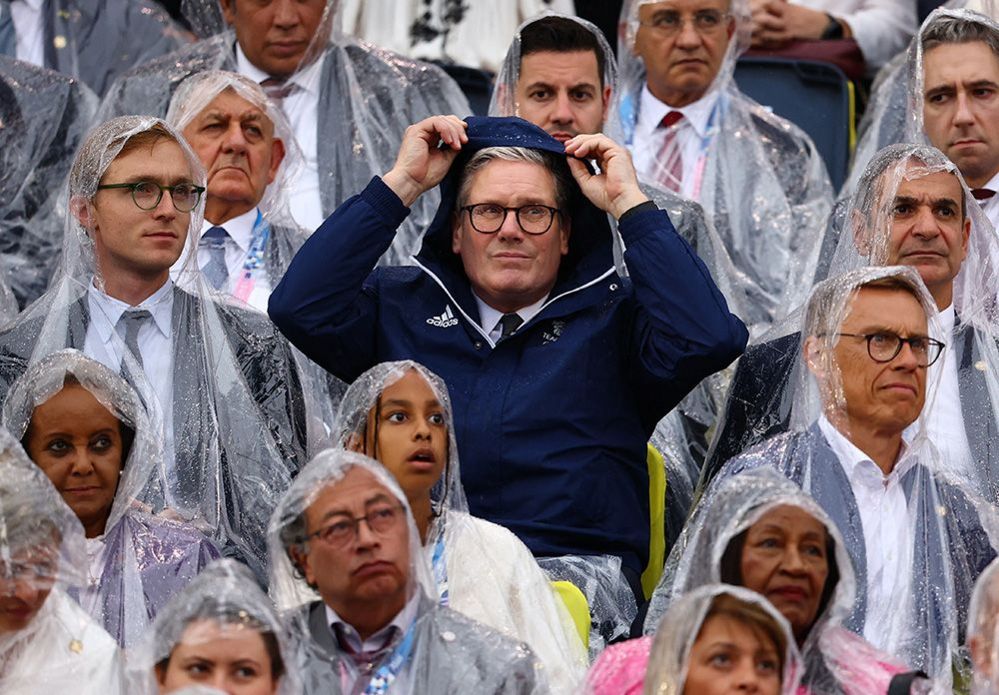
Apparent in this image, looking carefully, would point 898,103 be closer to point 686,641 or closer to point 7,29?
point 7,29

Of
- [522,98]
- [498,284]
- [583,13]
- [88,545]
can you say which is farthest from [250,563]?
[583,13]

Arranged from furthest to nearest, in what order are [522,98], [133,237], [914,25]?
[914,25] < [522,98] < [133,237]

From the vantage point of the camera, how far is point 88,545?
16.8 ft

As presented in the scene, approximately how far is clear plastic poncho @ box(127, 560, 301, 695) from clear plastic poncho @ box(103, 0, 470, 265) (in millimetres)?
2946

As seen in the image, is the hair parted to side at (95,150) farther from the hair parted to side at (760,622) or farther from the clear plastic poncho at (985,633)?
the clear plastic poncho at (985,633)

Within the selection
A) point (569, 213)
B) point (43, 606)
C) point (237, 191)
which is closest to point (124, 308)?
point (237, 191)

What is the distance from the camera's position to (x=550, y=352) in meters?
5.71

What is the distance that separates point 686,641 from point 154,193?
2227 millimetres

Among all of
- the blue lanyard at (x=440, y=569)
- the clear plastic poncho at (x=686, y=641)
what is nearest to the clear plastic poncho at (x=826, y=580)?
the clear plastic poncho at (x=686, y=641)

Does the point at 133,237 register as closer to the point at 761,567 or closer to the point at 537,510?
the point at 537,510

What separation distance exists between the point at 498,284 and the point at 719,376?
106 centimetres

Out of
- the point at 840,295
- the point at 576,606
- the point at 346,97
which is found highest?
the point at 346,97

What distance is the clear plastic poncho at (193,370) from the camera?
576 cm

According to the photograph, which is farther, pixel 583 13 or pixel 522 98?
pixel 583 13
